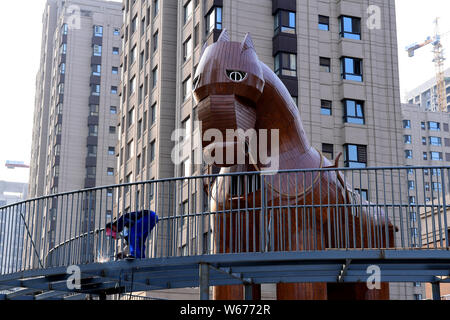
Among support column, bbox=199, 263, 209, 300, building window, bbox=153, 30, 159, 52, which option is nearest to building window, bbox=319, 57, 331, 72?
building window, bbox=153, 30, 159, 52

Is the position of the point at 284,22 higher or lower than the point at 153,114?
higher

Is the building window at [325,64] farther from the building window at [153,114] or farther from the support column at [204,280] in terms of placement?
the support column at [204,280]

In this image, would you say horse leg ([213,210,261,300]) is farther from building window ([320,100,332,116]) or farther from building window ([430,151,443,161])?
building window ([430,151,443,161])

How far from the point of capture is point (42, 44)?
106 m

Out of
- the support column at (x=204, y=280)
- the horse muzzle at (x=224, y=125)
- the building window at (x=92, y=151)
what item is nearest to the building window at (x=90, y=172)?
the building window at (x=92, y=151)

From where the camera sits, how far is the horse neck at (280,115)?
11836mm

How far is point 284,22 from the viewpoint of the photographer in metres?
43.4

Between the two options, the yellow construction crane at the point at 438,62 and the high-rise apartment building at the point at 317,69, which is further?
the yellow construction crane at the point at 438,62

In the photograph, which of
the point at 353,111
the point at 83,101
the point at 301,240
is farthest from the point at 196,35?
the point at 83,101

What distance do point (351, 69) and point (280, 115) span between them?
33.7 m

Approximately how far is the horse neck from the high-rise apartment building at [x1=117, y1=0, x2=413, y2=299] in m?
27.6

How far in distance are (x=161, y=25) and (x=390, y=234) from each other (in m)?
39.2

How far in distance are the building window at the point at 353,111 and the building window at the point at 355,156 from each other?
1561 mm

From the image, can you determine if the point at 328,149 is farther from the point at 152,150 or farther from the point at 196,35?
the point at 152,150
